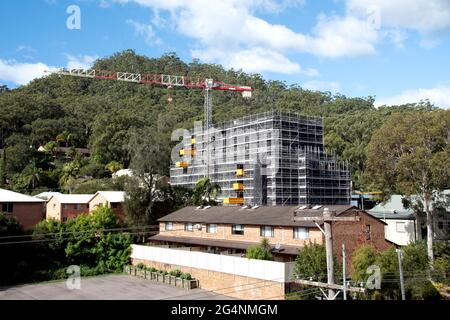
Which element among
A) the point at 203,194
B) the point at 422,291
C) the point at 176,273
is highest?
the point at 203,194

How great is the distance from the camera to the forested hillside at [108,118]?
88.1m

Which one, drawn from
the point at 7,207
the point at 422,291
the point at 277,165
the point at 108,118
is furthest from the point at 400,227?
the point at 108,118

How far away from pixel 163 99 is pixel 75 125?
148ft

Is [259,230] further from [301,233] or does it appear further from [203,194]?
[203,194]

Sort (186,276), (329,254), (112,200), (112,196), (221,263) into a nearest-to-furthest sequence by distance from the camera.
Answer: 1. (329,254)
2. (221,263)
3. (186,276)
4. (112,200)
5. (112,196)

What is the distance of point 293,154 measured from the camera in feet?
233

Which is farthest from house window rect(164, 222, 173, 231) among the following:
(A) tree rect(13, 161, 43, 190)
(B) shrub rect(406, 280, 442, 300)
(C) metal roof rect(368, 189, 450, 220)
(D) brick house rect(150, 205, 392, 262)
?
(A) tree rect(13, 161, 43, 190)

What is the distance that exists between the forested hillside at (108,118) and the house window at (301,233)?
1145 inches

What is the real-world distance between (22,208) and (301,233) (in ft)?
104

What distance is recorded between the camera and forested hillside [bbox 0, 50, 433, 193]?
3467 inches

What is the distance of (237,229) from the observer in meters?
42.0

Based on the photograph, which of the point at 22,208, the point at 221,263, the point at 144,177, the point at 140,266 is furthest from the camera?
the point at 144,177

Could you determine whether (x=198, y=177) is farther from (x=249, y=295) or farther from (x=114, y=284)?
(x=249, y=295)
